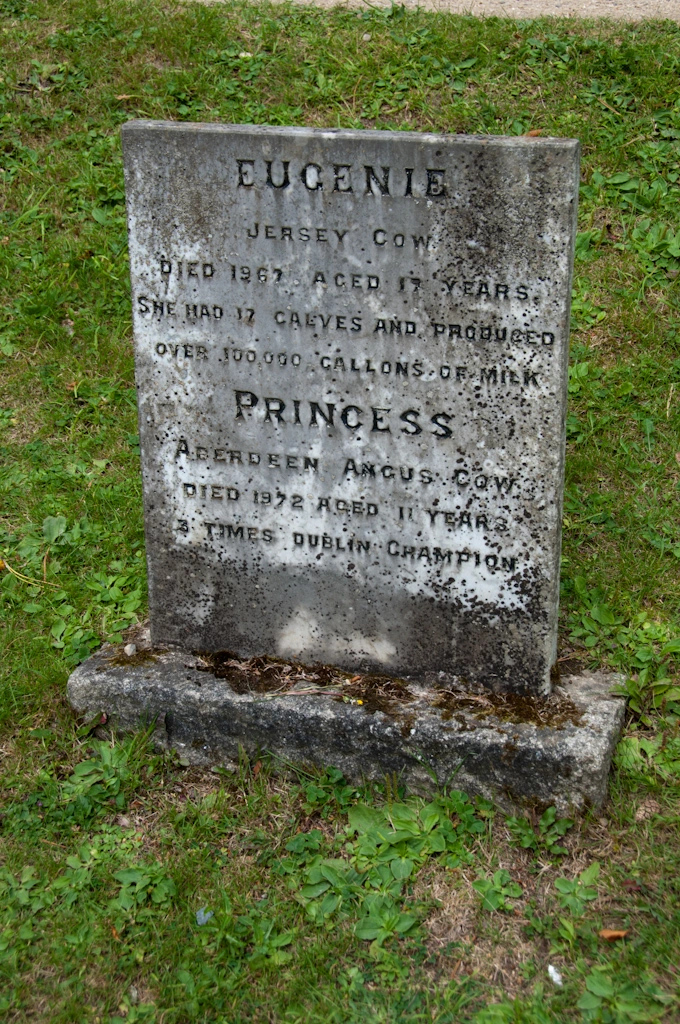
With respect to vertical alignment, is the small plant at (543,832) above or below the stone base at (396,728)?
below

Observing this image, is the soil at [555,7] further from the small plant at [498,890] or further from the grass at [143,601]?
the small plant at [498,890]

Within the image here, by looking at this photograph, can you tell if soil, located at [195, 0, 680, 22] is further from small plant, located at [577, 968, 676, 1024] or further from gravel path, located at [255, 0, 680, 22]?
small plant, located at [577, 968, 676, 1024]

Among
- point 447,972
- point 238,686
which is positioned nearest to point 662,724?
point 447,972

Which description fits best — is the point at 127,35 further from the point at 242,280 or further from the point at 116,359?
the point at 242,280

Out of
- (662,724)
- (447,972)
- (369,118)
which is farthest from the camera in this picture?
(369,118)

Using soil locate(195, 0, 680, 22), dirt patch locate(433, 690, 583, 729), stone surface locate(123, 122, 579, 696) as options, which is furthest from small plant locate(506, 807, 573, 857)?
soil locate(195, 0, 680, 22)

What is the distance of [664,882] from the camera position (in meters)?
2.75

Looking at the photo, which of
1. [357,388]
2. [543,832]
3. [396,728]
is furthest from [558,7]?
[543,832]

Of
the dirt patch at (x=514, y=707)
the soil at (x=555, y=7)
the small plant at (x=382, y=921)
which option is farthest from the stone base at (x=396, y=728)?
the soil at (x=555, y=7)

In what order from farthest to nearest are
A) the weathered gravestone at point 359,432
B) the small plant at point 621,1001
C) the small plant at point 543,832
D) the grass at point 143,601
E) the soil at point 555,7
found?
1. the soil at point 555,7
2. the small plant at point 543,832
3. the weathered gravestone at point 359,432
4. the grass at point 143,601
5. the small plant at point 621,1001

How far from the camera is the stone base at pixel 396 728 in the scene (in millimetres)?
2936

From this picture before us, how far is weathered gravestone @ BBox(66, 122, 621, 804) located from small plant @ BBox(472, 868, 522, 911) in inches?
9.9

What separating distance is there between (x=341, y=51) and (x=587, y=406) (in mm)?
2469

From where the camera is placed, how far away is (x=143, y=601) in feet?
12.5
